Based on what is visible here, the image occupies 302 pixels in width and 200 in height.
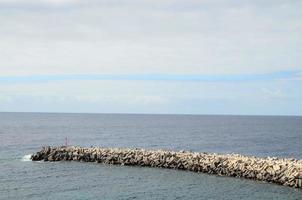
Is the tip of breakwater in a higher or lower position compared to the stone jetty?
lower

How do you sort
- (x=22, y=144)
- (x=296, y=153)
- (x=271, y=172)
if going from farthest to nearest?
(x=22, y=144) < (x=296, y=153) < (x=271, y=172)

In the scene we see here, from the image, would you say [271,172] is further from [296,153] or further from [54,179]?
[296,153]

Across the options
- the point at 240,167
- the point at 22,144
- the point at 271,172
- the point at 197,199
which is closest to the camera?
the point at 197,199

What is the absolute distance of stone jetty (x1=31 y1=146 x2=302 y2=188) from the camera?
4256cm

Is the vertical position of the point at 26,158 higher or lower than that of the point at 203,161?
lower

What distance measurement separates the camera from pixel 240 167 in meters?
46.1

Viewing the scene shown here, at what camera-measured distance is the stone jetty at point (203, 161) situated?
1676 inches

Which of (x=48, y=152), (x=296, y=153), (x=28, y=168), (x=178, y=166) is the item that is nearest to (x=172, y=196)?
(x=178, y=166)

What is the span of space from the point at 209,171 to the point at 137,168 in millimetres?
8339

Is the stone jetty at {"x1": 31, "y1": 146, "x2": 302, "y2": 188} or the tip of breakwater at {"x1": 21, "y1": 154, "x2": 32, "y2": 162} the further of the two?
the tip of breakwater at {"x1": 21, "y1": 154, "x2": 32, "y2": 162}

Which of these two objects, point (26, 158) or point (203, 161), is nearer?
point (203, 161)

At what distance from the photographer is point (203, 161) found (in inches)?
1948

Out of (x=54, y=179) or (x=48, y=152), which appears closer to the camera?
(x=54, y=179)

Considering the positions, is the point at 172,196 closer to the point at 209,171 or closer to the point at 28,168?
the point at 209,171
